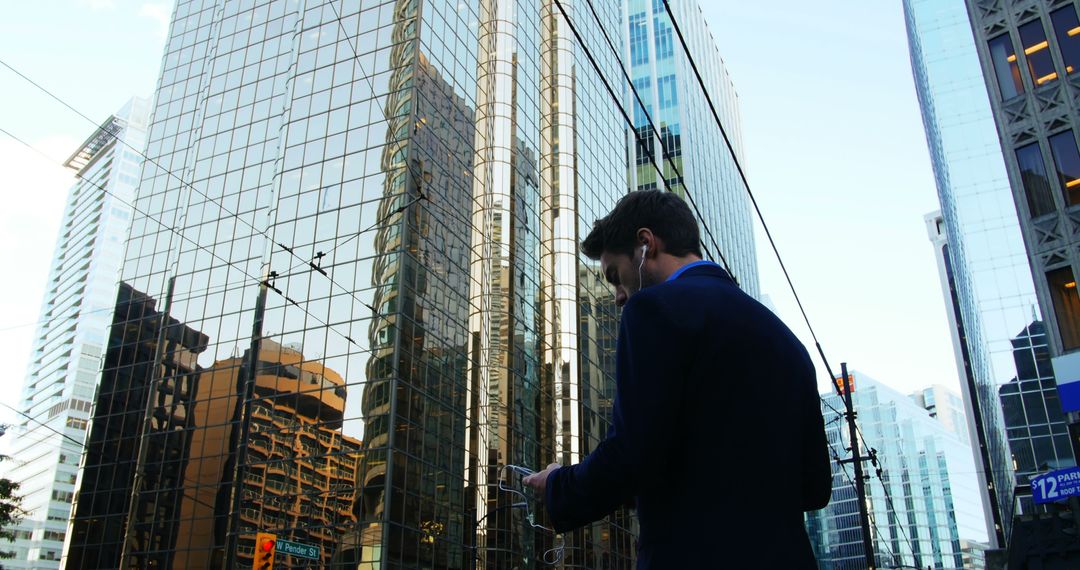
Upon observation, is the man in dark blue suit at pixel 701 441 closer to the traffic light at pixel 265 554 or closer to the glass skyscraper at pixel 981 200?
the traffic light at pixel 265 554

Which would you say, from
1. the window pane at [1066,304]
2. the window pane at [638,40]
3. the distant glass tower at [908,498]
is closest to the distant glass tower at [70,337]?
the window pane at [638,40]

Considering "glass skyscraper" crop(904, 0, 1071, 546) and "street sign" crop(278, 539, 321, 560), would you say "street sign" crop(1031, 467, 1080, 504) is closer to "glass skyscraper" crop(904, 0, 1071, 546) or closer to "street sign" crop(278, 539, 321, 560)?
"street sign" crop(278, 539, 321, 560)

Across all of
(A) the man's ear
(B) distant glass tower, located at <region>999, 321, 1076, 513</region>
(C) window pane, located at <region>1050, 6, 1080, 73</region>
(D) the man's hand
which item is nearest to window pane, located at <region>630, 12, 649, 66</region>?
(B) distant glass tower, located at <region>999, 321, 1076, 513</region>

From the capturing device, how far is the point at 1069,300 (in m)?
24.0

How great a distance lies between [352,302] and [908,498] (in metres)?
136

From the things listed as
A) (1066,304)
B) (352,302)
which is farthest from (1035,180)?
(352,302)

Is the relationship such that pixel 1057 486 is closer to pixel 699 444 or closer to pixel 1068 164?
pixel 1068 164

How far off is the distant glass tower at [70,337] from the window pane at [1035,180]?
10962cm

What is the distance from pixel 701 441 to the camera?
2.16 meters

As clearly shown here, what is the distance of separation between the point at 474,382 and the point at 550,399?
7902 mm

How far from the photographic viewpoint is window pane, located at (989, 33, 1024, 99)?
87.8 feet

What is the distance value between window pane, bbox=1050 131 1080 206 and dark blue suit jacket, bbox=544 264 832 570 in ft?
87.1

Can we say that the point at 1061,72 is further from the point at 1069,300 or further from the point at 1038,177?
the point at 1069,300

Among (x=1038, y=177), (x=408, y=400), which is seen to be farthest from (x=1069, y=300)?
(x=408, y=400)
